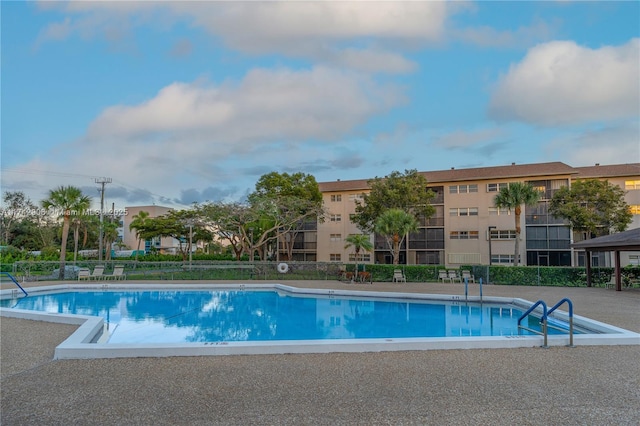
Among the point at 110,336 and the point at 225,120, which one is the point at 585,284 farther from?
the point at 110,336

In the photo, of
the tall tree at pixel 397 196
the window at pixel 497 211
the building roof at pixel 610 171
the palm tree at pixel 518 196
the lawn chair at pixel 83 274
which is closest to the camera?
the lawn chair at pixel 83 274

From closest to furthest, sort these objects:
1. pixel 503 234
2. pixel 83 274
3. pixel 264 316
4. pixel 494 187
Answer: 1. pixel 264 316
2. pixel 83 274
3. pixel 503 234
4. pixel 494 187

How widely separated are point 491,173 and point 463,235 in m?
5.73

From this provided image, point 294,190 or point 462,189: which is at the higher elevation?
point 462,189

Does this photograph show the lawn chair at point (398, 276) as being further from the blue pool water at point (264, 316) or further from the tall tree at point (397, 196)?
the tall tree at point (397, 196)

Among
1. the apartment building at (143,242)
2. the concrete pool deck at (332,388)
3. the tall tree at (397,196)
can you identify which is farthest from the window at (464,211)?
the apartment building at (143,242)

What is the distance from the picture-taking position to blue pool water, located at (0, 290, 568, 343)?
11719mm

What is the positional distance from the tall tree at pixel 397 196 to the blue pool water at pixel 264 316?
1480cm

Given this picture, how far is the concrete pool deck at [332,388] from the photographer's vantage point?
4.38 metres

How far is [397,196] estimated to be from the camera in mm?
31922

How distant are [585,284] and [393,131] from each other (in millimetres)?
12193

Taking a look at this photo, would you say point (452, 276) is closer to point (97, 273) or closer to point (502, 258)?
point (502, 258)

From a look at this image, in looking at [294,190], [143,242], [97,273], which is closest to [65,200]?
[97,273]

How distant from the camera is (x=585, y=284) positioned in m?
21.3
